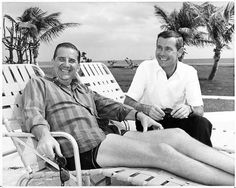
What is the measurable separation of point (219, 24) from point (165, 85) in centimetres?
1977

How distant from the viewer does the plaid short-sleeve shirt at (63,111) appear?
2709 mm

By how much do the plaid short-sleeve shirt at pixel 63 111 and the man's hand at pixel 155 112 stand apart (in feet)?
1.72

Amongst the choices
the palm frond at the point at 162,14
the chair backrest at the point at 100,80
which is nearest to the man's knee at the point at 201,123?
the chair backrest at the point at 100,80

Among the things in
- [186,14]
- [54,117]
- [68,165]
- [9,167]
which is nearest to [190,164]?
[68,165]

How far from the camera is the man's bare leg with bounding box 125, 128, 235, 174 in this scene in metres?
2.32

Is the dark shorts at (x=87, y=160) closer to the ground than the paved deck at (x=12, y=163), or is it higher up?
higher up

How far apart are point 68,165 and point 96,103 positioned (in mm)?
755

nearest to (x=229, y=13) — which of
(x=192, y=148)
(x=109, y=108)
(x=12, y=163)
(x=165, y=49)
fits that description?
(x=165, y=49)

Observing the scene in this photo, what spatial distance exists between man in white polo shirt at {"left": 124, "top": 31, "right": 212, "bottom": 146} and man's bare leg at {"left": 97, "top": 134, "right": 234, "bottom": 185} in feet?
2.67

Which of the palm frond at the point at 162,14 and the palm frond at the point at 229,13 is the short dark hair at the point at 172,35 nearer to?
the palm frond at the point at 162,14

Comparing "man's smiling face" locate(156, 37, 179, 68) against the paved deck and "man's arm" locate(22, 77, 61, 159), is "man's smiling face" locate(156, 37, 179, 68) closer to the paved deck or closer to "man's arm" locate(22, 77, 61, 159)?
"man's arm" locate(22, 77, 61, 159)

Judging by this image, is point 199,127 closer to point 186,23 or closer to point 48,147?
point 48,147

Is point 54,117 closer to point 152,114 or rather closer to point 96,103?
point 96,103

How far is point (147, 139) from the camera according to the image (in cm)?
289
